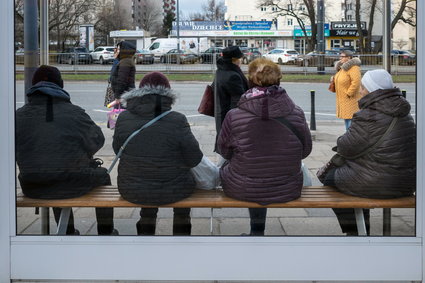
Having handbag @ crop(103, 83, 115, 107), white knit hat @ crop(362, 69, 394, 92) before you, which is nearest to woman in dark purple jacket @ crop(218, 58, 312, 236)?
white knit hat @ crop(362, 69, 394, 92)

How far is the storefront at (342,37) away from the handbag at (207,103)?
30.5 inches

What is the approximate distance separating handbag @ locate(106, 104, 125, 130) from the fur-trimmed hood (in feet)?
4.43

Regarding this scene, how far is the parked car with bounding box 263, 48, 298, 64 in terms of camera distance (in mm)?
3736

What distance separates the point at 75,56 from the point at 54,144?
57 cm

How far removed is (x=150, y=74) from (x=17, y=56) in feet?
2.64

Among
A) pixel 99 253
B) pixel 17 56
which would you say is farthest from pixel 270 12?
pixel 99 253

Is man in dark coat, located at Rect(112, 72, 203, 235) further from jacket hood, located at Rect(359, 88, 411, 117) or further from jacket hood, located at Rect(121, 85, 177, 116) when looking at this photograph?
jacket hood, located at Rect(359, 88, 411, 117)

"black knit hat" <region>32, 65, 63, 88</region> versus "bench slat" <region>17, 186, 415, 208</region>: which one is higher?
"black knit hat" <region>32, 65, 63, 88</region>

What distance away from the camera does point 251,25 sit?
3656 millimetres

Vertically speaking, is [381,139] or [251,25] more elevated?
[251,25]

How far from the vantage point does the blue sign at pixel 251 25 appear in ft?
11.8

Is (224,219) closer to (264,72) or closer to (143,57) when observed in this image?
(264,72)

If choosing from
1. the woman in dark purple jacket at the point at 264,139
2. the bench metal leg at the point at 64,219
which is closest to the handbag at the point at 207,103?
the woman in dark purple jacket at the point at 264,139

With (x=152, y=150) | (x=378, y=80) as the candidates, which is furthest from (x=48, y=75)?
(x=378, y=80)
